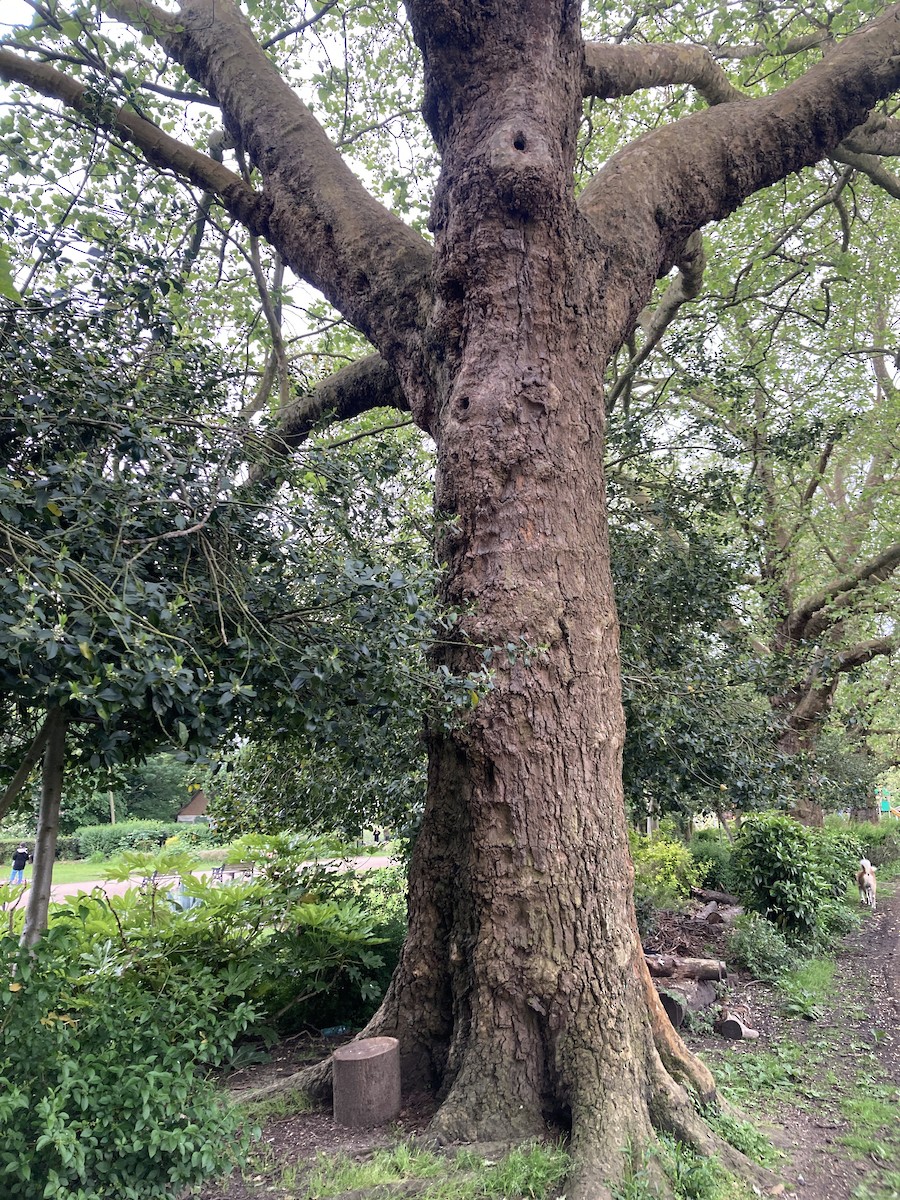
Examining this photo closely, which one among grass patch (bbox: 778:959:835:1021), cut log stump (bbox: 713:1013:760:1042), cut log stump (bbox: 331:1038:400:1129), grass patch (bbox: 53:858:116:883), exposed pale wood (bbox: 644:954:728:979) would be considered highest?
cut log stump (bbox: 331:1038:400:1129)

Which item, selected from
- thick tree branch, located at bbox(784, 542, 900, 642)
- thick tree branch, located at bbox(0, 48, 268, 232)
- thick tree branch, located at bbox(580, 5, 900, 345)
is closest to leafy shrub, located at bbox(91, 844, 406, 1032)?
thick tree branch, located at bbox(0, 48, 268, 232)

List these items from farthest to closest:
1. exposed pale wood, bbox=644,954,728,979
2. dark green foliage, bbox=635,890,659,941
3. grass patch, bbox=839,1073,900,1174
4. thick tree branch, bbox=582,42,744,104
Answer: dark green foliage, bbox=635,890,659,941, exposed pale wood, bbox=644,954,728,979, thick tree branch, bbox=582,42,744,104, grass patch, bbox=839,1073,900,1174

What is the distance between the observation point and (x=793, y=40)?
21.8ft

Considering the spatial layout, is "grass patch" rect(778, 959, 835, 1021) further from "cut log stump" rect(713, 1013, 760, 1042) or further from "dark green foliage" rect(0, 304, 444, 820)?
"dark green foliage" rect(0, 304, 444, 820)

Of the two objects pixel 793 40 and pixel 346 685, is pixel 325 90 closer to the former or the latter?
pixel 793 40

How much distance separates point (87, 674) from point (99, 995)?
1.93 metres

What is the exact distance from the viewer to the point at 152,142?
5.04 m

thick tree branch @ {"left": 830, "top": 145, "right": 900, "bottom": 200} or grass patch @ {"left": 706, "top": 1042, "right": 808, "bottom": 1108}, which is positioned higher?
thick tree branch @ {"left": 830, "top": 145, "right": 900, "bottom": 200}

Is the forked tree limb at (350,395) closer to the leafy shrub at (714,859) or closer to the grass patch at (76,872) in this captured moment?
the leafy shrub at (714,859)

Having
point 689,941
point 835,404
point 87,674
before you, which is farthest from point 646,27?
point 689,941

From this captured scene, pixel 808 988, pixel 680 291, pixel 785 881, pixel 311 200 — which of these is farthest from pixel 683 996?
pixel 311 200

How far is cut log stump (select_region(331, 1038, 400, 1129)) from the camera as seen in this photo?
140 inches

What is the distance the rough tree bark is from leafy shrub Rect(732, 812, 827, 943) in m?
5.70

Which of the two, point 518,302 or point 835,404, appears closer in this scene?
point 518,302
